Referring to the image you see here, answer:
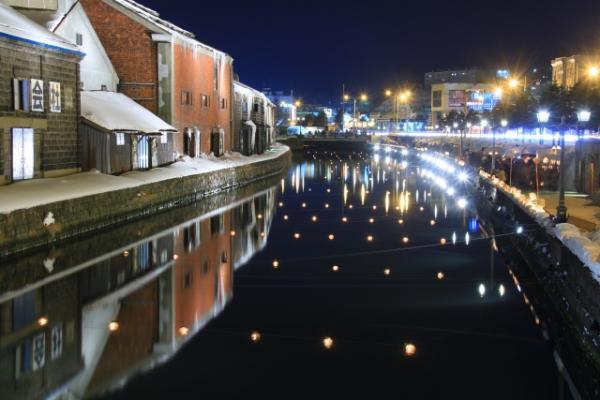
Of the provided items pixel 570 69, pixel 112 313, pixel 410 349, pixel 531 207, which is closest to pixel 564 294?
pixel 410 349

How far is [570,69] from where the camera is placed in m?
101

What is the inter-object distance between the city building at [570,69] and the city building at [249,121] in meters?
36.1

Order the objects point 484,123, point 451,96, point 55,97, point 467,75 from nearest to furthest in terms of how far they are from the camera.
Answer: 1. point 55,97
2. point 484,123
3. point 451,96
4. point 467,75

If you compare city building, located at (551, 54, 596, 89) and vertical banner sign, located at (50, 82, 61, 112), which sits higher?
city building, located at (551, 54, 596, 89)

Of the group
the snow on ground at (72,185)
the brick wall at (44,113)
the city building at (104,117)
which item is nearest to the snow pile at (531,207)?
the snow on ground at (72,185)

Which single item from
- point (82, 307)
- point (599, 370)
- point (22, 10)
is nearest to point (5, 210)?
point (82, 307)

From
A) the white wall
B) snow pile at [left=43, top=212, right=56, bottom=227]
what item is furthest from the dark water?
the white wall

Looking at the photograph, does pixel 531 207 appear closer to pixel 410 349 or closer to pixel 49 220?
pixel 410 349

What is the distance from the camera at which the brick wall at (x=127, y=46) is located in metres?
43.7

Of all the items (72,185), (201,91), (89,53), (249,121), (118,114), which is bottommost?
(72,185)

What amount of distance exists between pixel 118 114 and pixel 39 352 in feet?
81.8

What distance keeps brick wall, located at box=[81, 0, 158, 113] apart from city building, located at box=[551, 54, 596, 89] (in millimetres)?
60222

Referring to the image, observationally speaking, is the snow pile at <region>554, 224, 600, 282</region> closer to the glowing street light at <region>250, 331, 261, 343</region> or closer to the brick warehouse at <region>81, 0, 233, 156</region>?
the glowing street light at <region>250, 331, 261, 343</region>

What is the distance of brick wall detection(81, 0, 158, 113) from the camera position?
4369cm
